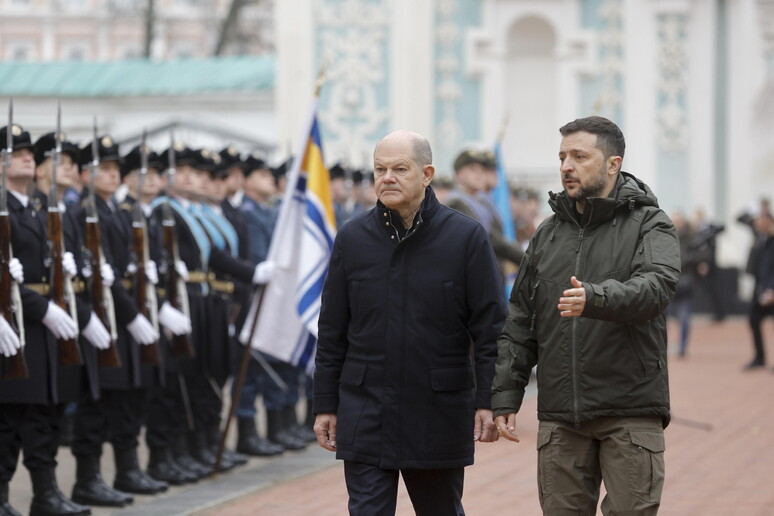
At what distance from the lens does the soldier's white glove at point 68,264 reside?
7.89 m

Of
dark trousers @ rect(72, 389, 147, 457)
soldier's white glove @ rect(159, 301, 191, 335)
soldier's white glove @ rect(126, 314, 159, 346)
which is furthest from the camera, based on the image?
soldier's white glove @ rect(159, 301, 191, 335)

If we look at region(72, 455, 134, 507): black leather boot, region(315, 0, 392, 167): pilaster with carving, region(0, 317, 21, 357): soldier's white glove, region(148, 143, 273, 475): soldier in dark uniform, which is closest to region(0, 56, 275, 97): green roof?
region(315, 0, 392, 167): pilaster with carving

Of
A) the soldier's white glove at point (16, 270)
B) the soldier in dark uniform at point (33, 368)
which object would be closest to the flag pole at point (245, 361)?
the soldier in dark uniform at point (33, 368)

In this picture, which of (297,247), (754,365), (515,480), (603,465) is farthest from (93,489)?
(754,365)

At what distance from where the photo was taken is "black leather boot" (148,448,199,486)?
9.23 metres

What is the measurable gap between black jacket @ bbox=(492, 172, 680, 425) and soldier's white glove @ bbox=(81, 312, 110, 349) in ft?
10.2

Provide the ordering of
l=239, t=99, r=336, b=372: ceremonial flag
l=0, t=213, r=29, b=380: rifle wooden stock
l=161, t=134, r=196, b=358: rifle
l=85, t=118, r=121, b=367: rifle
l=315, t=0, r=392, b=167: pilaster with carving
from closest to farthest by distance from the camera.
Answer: l=0, t=213, r=29, b=380: rifle wooden stock
l=85, t=118, r=121, b=367: rifle
l=161, t=134, r=196, b=358: rifle
l=239, t=99, r=336, b=372: ceremonial flag
l=315, t=0, r=392, b=167: pilaster with carving

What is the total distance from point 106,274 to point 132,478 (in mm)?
1278

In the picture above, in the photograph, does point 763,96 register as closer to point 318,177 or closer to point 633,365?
point 318,177

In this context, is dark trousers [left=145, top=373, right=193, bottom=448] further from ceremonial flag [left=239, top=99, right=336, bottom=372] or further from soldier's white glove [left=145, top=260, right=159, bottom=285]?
soldier's white glove [left=145, top=260, right=159, bottom=285]

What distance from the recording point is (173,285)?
941 cm

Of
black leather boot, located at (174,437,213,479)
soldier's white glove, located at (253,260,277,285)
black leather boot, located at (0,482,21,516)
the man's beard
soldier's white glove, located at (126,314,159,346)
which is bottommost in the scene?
black leather boot, located at (174,437,213,479)

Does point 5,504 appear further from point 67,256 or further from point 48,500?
point 67,256

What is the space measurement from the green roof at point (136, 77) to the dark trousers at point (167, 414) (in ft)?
55.4
